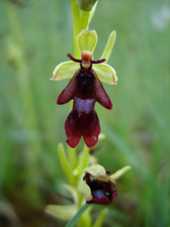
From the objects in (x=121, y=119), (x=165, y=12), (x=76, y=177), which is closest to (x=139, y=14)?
(x=165, y=12)

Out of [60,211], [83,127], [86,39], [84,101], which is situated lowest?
[60,211]

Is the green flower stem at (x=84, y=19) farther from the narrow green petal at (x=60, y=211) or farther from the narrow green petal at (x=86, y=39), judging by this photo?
the narrow green petal at (x=60, y=211)

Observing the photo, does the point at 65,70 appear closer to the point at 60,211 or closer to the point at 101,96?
the point at 101,96

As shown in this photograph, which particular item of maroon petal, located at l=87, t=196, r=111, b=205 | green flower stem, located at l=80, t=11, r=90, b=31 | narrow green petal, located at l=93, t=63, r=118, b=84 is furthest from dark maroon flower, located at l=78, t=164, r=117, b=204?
green flower stem, located at l=80, t=11, r=90, b=31

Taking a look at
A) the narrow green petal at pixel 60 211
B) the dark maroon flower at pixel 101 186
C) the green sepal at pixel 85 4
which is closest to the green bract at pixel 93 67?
the green sepal at pixel 85 4

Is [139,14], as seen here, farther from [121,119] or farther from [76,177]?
[76,177]

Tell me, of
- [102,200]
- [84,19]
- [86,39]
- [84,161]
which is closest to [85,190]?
Result: [102,200]
